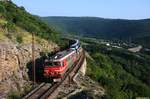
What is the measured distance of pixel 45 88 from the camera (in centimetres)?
4384

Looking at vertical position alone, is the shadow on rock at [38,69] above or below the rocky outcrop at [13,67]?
below

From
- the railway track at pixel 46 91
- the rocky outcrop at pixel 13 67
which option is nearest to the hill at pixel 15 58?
the rocky outcrop at pixel 13 67

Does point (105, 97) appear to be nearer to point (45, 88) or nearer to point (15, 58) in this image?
point (45, 88)

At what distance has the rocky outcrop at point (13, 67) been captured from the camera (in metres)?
41.1

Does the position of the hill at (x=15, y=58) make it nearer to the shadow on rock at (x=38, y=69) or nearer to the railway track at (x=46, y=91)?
the shadow on rock at (x=38, y=69)

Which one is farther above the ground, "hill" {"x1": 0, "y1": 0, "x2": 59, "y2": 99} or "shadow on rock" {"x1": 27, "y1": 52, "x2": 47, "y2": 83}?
"hill" {"x1": 0, "y1": 0, "x2": 59, "y2": 99}

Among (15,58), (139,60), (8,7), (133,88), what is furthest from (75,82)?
(139,60)

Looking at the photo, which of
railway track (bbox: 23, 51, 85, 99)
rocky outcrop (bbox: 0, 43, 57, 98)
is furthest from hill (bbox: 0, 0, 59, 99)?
railway track (bbox: 23, 51, 85, 99)

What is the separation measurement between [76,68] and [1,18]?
37.2 ft

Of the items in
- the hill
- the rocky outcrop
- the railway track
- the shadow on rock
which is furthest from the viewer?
the shadow on rock

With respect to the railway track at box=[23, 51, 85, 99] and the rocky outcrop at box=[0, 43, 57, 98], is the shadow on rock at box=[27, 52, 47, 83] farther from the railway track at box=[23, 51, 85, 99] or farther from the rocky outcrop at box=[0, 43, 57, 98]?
the railway track at box=[23, 51, 85, 99]

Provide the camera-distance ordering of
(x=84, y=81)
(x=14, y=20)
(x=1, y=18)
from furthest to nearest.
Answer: (x=14, y=20)
(x=1, y=18)
(x=84, y=81)

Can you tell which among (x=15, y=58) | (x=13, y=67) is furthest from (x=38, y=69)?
(x=13, y=67)

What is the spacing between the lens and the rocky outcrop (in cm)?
4106
